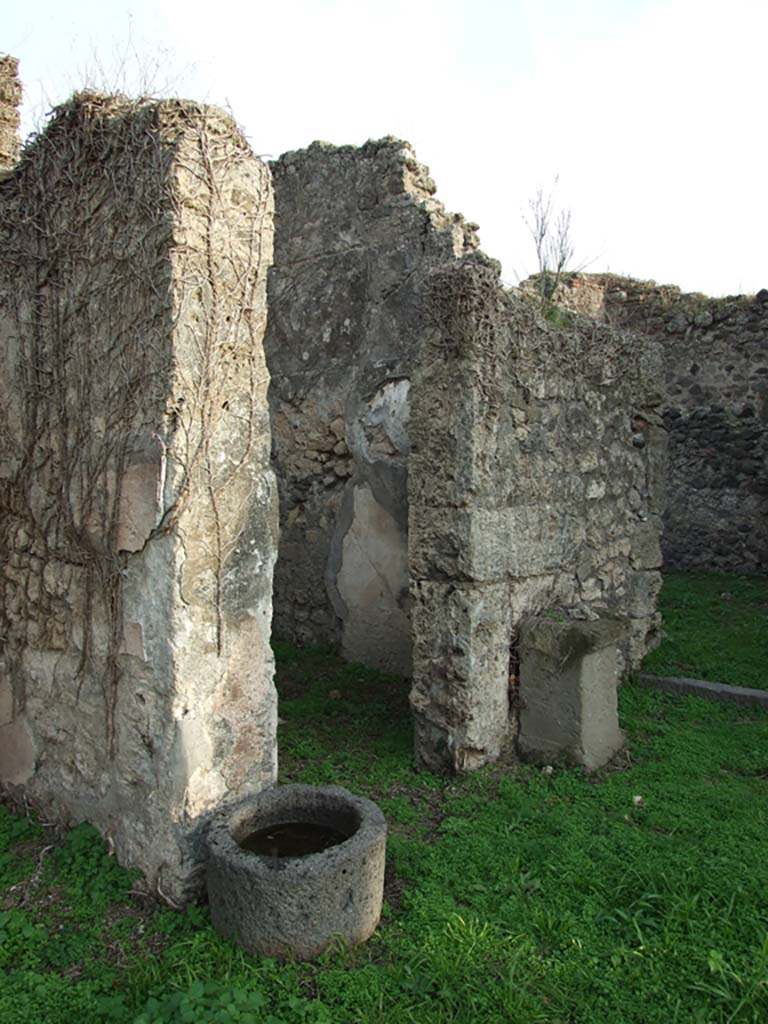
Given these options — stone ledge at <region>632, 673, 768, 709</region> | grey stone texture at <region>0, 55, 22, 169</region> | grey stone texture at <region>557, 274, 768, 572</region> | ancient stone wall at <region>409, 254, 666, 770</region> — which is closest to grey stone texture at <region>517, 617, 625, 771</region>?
ancient stone wall at <region>409, 254, 666, 770</region>

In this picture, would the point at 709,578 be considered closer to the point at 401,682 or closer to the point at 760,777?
the point at 401,682

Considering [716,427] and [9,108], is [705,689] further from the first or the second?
[716,427]

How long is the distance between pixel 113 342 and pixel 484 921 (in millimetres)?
2481

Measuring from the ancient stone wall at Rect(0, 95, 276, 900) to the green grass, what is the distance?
12.8 feet

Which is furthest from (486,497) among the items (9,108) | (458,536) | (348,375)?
(9,108)

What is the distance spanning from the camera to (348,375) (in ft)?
21.4

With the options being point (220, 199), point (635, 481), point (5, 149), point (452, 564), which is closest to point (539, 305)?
point (635, 481)

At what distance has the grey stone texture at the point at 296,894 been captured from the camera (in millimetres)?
2543

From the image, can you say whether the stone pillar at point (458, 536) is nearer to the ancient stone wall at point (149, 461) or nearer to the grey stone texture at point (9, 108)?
the ancient stone wall at point (149, 461)

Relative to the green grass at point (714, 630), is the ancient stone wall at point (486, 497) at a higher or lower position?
higher

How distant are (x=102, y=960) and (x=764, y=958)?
6.89 ft

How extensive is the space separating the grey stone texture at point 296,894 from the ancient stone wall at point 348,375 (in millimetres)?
3400

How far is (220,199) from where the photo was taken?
2906mm

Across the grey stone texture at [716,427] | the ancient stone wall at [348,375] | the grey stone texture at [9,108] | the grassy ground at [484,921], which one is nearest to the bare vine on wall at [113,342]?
the grassy ground at [484,921]
